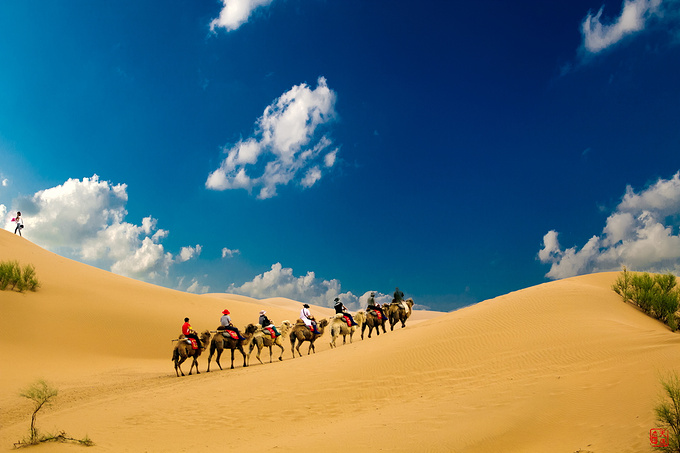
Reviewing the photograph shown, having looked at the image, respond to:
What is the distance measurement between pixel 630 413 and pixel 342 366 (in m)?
8.91

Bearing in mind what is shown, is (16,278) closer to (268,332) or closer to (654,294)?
(268,332)

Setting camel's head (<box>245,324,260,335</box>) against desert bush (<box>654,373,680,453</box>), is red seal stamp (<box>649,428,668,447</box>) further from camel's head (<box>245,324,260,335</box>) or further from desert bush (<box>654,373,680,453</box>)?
camel's head (<box>245,324,260,335</box>)

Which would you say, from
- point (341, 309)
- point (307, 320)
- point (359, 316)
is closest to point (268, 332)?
point (307, 320)

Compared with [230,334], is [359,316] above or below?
above

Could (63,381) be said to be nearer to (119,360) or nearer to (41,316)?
(119,360)

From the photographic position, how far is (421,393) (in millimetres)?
10539

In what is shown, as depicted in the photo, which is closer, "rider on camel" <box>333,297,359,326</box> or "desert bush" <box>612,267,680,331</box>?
"desert bush" <box>612,267,680,331</box>

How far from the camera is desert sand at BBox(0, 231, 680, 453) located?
7.21 metres

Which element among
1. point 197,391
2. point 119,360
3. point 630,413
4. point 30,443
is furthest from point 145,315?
point 630,413

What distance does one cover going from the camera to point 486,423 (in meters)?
7.56

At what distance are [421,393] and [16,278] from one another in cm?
2765

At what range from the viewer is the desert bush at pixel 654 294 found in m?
16.6

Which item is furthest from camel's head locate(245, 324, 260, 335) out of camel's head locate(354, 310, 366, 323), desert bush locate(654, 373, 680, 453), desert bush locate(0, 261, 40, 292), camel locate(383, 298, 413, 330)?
desert bush locate(654, 373, 680, 453)

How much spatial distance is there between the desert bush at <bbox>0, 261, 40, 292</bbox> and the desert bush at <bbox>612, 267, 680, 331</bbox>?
3436 centimetres
